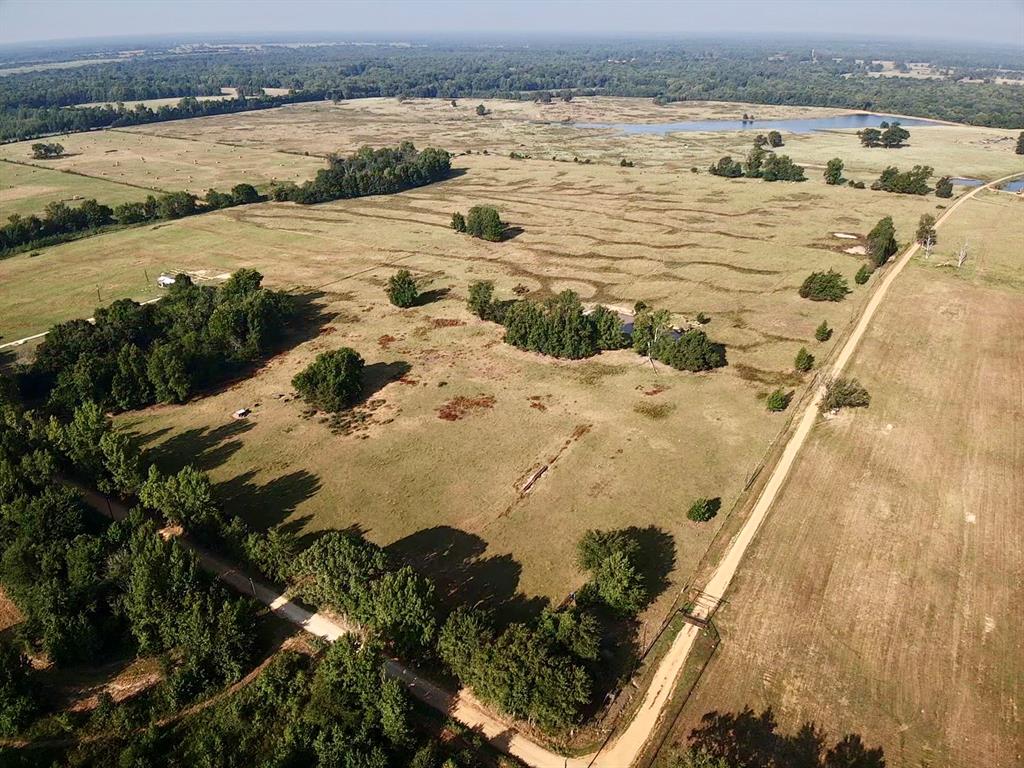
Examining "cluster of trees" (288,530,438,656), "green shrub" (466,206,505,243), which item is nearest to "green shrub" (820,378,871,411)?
"cluster of trees" (288,530,438,656)

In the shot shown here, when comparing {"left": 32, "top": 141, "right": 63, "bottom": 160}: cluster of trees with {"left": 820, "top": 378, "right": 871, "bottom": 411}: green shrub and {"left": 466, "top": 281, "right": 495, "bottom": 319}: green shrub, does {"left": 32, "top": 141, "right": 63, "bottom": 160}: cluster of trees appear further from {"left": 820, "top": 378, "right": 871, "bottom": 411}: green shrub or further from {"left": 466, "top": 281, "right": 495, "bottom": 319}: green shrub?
{"left": 820, "top": 378, "right": 871, "bottom": 411}: green shrub

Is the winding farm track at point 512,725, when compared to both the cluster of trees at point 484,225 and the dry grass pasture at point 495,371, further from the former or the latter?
the cluster of trees at point 484,225

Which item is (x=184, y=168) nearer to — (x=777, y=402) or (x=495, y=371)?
(x=495, y=371)

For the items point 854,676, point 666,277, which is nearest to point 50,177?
point 666,277

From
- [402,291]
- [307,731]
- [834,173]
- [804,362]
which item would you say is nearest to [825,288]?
[804,362]

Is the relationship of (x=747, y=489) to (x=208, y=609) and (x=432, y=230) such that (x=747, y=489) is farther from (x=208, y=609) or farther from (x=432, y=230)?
(x=432, y=230)

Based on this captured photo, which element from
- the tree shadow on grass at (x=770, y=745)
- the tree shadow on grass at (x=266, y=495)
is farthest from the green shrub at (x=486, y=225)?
the tree shadow on grass at (x=770, y=745)
